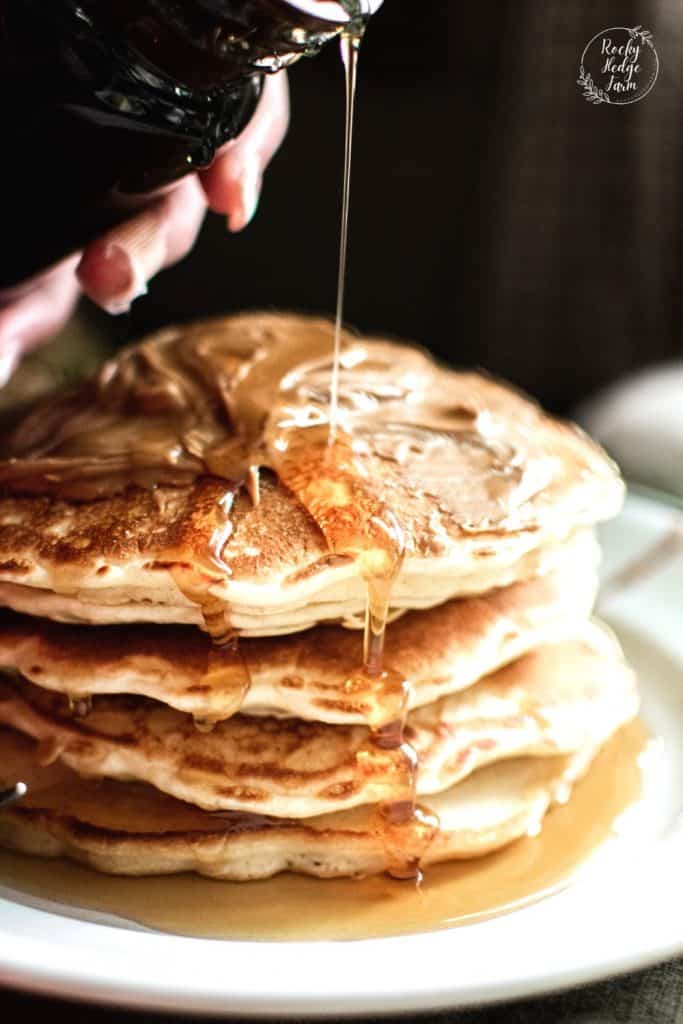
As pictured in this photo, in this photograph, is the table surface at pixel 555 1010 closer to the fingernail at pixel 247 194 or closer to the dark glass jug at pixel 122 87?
the dark glass jug at pixel 122 87

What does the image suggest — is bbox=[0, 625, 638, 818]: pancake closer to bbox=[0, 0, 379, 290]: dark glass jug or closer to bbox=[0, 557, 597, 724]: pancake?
bbox=[0, 557, 597, 724]: pancake

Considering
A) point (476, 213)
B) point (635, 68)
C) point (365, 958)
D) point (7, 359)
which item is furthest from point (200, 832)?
point (476, 213)

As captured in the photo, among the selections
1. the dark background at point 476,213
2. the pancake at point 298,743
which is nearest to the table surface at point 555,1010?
the pancake at point 298,743

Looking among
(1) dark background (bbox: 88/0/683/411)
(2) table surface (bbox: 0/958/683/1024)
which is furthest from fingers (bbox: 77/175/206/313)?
(1) dark background (bbox: 88/0/683/411)

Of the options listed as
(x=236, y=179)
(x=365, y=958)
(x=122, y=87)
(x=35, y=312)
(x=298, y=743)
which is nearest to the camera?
(x=365, y=958)

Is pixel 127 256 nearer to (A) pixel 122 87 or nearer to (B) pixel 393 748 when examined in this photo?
(A) pixel 122 87

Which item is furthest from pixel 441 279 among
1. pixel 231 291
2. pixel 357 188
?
pixel 231 291
